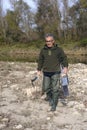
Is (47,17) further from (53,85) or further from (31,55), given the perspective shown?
(53,85)

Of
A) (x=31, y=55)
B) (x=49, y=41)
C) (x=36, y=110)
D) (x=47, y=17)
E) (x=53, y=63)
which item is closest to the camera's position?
(x=49, y=41)

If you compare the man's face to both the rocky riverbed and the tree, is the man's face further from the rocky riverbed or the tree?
the tree

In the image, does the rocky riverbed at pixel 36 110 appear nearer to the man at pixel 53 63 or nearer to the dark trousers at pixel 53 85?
the dark trousers at pixel 53 85

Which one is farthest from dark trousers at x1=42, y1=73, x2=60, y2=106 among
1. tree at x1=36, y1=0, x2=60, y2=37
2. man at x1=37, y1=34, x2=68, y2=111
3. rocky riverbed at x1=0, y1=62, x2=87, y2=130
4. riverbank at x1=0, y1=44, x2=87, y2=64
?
tree at x1=36, y1=0, x2=60, y2=37

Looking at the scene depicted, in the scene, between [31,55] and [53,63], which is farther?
[31,55]

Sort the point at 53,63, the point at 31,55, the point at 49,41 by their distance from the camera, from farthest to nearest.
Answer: the point at 31,55 → the point at 53,63 → the point at 49,41

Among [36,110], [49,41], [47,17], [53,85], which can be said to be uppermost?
[47,17]

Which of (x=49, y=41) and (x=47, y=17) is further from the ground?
(x=47, y=17)

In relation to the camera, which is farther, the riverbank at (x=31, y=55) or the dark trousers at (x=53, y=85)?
the riverbank at (x=31, y=55)

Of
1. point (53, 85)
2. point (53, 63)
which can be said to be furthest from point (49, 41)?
point (53, 85)

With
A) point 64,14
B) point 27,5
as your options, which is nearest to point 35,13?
point 27,5

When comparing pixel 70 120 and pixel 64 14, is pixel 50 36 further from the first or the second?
pixel 64 14

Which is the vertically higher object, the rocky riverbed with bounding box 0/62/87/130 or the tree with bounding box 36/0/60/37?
the tree with bounding box 36/0/60/37

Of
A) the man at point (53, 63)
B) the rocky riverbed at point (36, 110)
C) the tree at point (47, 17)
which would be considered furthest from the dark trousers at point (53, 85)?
the tree at point (47, 17)
